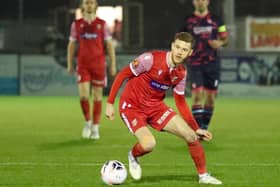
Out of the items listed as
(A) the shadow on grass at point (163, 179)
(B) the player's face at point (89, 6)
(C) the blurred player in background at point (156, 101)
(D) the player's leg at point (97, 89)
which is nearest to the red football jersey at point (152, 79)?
(C) the blurred player in background at point (156, 101)

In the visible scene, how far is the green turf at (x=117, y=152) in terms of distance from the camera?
31.1 feet

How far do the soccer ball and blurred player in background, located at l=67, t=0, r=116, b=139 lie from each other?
481 cm

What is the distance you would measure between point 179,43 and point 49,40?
2271 cm

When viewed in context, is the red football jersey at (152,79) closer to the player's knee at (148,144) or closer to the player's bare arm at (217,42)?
the player's knee at (148,144)

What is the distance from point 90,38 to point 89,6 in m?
0.62

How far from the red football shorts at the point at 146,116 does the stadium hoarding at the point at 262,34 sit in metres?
20.6

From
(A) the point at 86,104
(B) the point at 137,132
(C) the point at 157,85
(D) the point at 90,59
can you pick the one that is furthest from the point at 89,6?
(B) the point at 137,132

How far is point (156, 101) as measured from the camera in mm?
9461

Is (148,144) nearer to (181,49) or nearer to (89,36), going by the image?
(181,49)

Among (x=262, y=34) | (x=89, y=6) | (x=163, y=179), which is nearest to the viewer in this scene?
(x=163, y=179)

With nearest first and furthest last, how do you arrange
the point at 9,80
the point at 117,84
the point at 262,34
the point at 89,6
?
1. the point at 117,84
2. the point at 89,6
3. the point at 9,80
4. the point at 262,34

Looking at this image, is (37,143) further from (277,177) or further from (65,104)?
(65,104)

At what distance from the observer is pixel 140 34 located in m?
30.1

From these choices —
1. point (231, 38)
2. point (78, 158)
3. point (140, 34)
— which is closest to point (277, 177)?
point (78, 158)
